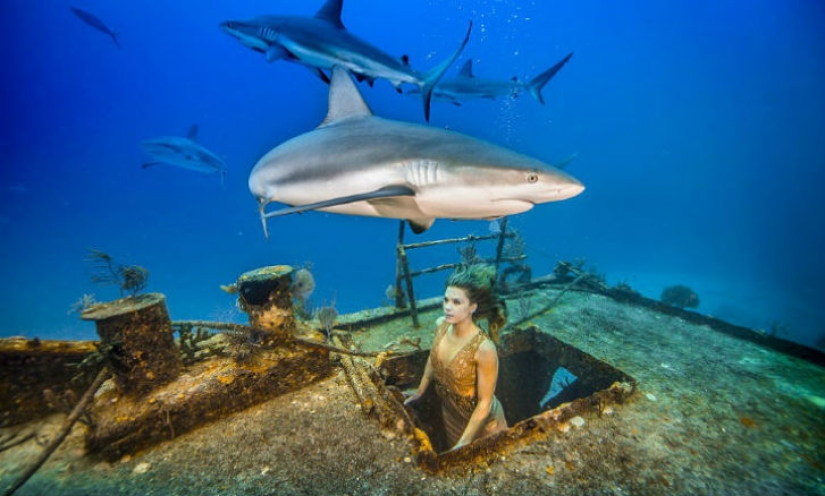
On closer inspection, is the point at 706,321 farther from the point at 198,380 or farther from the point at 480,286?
the point at 198,380

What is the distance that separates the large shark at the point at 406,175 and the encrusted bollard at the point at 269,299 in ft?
2.61

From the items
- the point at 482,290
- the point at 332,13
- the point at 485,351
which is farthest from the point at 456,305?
the point at 332,13

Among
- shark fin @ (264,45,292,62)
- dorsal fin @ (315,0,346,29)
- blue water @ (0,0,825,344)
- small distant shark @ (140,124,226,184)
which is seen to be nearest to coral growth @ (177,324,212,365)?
shark fin @ (264,45,292,62)

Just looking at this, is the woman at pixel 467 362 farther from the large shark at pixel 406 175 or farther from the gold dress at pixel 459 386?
the large shark at pixel 406 175

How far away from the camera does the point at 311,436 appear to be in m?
2.42

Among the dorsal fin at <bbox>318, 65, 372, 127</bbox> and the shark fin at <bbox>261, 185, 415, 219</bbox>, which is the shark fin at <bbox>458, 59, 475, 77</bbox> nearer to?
the dorsal fin at <bbox>318, 65, 372, 127</bbox>

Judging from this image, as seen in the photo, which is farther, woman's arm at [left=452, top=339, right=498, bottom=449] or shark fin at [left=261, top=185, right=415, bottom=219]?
woman's arm at [left=452, top=339, right=498, bottom=449]

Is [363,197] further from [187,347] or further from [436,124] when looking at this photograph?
[436,124]

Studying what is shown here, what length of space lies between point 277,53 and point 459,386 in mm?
4546

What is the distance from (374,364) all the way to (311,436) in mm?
1190

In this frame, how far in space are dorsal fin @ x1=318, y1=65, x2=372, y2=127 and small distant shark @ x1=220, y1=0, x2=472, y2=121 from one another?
603 mm

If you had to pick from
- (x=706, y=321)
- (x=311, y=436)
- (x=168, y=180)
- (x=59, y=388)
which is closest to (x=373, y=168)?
(x=311, y=436)

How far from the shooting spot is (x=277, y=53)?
3.66 m

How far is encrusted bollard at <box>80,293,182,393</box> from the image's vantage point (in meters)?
2.23
